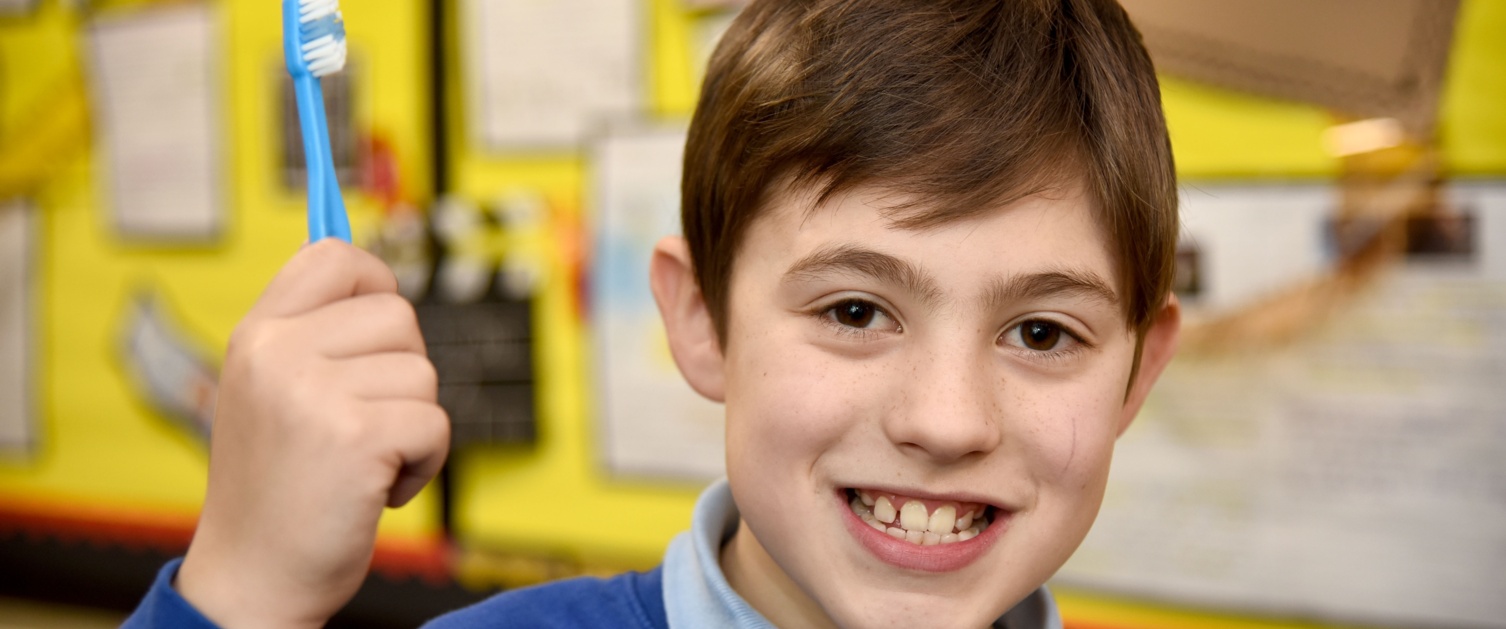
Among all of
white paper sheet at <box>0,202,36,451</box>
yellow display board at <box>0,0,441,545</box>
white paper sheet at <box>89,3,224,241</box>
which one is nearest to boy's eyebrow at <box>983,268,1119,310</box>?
yellow display board at <box>0,0,441,545</box>

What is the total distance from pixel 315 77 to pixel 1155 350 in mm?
479

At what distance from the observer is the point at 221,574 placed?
1.70 ft

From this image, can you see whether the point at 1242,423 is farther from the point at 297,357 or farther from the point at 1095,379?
the point at 297,357

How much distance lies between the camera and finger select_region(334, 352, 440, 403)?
527mm

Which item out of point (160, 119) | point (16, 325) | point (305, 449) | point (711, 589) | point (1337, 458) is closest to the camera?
point (305, 449)

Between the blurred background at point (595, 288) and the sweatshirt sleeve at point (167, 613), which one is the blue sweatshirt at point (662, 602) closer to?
the sweatshirt sleeve at point (167, 613)

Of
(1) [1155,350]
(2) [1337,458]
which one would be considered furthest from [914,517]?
(2) [1337,458]

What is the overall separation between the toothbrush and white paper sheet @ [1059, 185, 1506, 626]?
0.73m

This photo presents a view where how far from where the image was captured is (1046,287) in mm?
550

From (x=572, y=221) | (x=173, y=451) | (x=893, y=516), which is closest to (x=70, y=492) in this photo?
(x=173, y=451)

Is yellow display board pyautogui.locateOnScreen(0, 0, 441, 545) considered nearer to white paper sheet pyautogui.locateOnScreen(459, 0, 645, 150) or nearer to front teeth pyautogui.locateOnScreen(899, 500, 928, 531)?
white paper sheet pyautogui.locateOnScreen(459, 0, 645, 150)

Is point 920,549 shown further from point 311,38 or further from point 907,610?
point 311,38

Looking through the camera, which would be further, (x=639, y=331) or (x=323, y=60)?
(x=639, y=331)

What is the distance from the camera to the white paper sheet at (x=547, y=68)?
1271 mm
